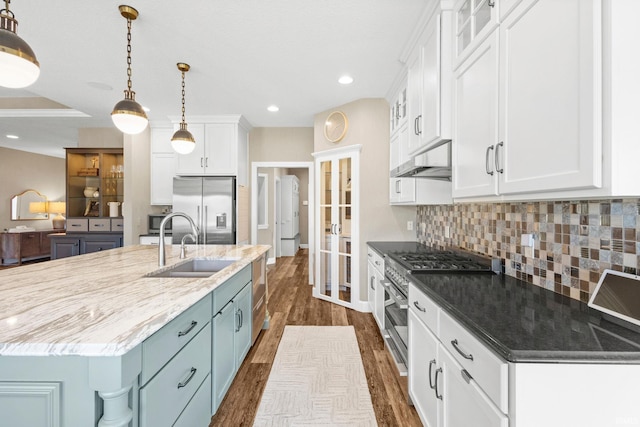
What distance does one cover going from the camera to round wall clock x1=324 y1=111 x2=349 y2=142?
12.7 feet

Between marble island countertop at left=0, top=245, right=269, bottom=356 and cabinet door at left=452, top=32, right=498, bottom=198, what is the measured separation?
1477 mm

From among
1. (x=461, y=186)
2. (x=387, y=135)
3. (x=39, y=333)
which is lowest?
(x=39, y=333)

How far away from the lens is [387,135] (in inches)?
145

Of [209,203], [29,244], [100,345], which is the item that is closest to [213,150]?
[209,203]

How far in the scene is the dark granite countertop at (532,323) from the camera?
33.4 inches

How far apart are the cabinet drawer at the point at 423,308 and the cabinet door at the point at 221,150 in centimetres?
339

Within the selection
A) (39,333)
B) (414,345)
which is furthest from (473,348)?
(39,333)

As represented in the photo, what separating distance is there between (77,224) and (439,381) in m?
5.78

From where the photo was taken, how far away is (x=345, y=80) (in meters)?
3.18

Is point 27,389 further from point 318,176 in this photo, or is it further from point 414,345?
point 318,176

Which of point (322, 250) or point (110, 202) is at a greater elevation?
point (110, 202)

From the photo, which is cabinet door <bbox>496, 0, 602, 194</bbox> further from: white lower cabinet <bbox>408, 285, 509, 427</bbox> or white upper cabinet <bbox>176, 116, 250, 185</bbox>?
white upper cabinet <bbox>176, 116, 250, 185</bbox>

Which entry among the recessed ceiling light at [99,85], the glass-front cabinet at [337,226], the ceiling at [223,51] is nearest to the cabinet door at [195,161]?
the ceiling at [223,51]

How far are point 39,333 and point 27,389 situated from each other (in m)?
0.17
